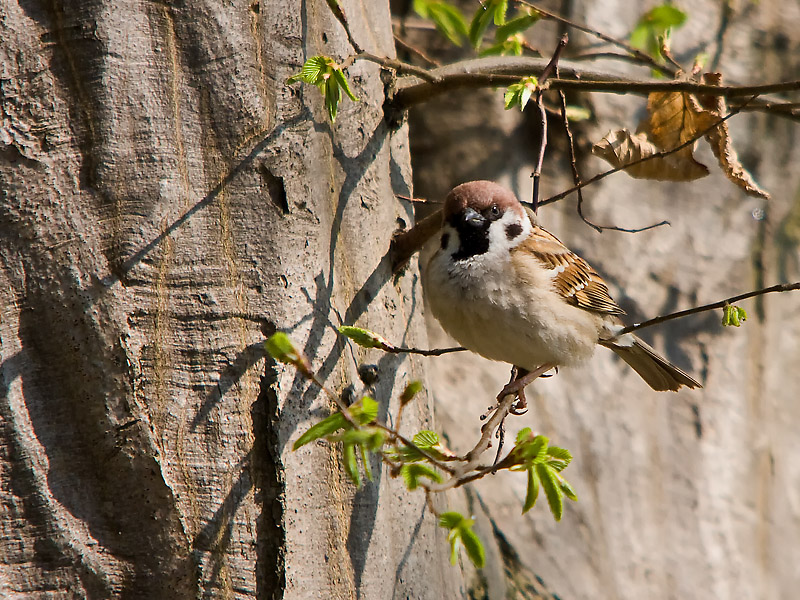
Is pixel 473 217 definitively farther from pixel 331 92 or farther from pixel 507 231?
pixel 331 92

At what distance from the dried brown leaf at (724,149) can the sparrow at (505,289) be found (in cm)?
64

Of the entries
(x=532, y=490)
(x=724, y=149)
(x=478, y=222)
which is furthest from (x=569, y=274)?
(x=532, y=490)

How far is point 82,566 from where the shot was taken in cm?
174

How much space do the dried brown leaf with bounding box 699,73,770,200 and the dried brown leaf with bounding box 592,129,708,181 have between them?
0.21ft

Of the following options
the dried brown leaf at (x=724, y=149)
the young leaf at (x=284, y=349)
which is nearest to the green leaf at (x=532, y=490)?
the young leaf at (x=284, y=349)

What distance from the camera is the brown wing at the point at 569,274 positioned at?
2.75 m

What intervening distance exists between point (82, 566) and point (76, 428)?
291 millimetres

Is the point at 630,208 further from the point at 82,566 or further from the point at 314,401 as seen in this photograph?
the point at 82,566

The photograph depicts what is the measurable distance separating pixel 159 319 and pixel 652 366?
2.01 m

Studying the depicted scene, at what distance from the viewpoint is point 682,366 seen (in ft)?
11.9

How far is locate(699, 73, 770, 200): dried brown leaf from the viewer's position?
2.29 m

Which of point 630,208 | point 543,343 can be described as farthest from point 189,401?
point 630,208

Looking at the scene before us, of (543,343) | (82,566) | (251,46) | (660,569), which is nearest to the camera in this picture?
(82,566)

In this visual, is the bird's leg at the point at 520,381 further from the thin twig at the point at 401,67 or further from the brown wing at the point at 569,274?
the thin twig at the point at 401,67
